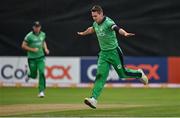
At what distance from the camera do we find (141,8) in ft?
77.6

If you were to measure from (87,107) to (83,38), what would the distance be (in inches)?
367

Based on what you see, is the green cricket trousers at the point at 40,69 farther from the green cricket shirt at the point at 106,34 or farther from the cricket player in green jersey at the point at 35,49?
the green cricket shirt at the point at 106,34

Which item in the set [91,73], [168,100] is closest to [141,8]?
[91,73]

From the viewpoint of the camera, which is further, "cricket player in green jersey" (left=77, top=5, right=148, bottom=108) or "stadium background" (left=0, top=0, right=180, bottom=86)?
"stadium background" (left=0, top=0, right=180, bottom=86)

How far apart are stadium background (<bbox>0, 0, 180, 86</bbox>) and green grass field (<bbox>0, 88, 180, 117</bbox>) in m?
1.21

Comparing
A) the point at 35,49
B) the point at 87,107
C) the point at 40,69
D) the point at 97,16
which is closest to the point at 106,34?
the point at 97,16

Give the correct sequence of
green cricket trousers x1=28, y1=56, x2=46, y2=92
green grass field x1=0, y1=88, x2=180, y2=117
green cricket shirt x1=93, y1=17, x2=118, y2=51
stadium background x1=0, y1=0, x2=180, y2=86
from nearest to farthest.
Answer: green grass field x1=0, y1=88, x2=180, y2=117 < green cricket shirt x1=93, y1=17, x2=118, y2=51 < green cricket trousers x1=28, y1=56, x2=46, y2=92 < stadium background x1=0, y1=0, x2=180, y2=86

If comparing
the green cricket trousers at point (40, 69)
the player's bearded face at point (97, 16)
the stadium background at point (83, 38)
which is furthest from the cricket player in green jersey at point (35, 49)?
the player's bearded face at point (97, 16)

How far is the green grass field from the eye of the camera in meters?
13.3

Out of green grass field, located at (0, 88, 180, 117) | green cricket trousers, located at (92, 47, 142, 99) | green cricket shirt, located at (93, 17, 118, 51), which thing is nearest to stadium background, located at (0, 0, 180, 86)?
green grass field, located at (0, 88, 180, 117)

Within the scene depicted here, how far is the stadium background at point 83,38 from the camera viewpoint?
918 inches

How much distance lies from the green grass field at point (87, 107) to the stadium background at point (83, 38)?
121 cm

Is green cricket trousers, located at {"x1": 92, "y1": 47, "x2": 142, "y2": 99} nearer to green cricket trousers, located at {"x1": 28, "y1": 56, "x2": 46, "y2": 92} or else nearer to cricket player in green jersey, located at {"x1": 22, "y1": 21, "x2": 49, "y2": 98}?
green cricket trousers, located at {"x1": 28, "y1": 56, "x2": 46, "y2": 92}

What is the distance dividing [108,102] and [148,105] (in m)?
1.48
